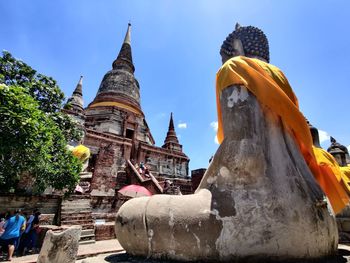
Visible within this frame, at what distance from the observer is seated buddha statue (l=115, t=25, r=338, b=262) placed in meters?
2.01

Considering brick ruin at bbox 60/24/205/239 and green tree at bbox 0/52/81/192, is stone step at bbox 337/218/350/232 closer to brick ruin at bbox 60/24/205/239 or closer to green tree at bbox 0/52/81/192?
green tree at bbox 0/52/81/192

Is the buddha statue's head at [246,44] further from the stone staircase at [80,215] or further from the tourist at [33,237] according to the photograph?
the stone staircase at [80,215]

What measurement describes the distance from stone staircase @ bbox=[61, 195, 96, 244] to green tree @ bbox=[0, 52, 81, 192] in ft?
2.01

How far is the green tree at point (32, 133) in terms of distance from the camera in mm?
6023

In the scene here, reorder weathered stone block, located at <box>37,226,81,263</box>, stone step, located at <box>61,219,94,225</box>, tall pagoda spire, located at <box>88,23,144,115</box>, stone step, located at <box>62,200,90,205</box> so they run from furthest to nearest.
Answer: tall pagoda spire, located at <box>88,23,144,115</box> < stone step, located at <box>62,200,90,205</box> < stone step, located at <box>61,219,94,225</box> < weathered stone block, located at <box>37,226,81,263</box>

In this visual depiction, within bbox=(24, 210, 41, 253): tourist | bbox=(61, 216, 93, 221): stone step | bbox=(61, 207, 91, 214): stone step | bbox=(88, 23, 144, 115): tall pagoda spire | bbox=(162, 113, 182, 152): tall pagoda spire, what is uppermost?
bbox=(88, 23, 144, 115): tall pagoda spire

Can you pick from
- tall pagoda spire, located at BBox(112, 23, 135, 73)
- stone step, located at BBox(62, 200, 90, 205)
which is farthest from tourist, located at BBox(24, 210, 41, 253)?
tall pagoda spire, located at BBox(112, 23, 135, 73)

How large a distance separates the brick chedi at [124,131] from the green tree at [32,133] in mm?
5340

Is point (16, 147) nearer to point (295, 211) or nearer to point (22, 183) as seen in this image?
point (22, 183)

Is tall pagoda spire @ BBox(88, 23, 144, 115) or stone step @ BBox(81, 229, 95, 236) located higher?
tall pagoda spire @ BBox(88, 23, 144, 115)

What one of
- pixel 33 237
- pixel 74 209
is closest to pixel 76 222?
pixel 74 209

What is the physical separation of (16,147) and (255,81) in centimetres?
613

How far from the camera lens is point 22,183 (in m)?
8.08

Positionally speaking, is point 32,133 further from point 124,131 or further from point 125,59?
point 125,59
